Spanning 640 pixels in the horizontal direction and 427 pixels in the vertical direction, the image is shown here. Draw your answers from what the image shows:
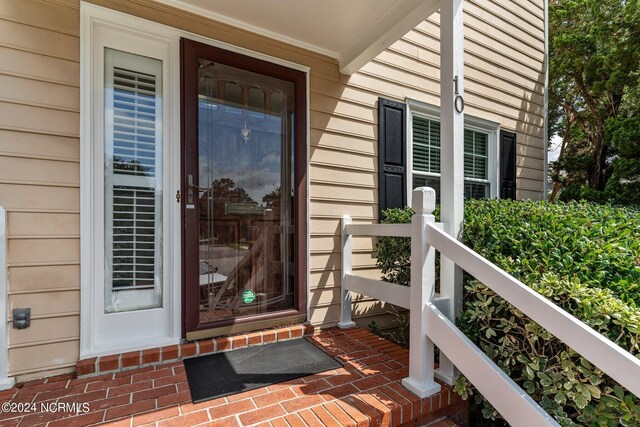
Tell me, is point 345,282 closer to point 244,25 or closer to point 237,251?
point 237,251

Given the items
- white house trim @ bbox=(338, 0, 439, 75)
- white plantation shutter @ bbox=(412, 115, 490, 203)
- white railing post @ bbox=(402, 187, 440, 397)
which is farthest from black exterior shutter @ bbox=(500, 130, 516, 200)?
white railing post @ bbox=(402, 187, 440, 397)

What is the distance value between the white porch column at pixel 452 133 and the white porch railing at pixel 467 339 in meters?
0.17

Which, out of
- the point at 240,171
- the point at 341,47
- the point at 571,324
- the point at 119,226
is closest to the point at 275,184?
the point at 240,171

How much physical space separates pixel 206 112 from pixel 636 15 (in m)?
7.71

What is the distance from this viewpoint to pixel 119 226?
2.21 meters

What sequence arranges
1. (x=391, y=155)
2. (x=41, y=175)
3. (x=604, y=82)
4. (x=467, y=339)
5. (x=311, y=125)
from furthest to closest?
(x=604, y=82) → (x=391, y=155) → (x=311, y=125) → (x=41, y=175) → (x=467, y=339)

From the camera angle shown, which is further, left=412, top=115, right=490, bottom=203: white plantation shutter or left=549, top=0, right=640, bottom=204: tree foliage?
left=549, top=0, right=640, bottom=204: tree foliage

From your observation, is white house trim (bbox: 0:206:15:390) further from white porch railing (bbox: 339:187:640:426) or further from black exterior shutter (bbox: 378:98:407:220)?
black exterior shutter (bbox: 378:98:407:220)

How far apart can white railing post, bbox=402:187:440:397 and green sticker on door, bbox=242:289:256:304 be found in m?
1.31

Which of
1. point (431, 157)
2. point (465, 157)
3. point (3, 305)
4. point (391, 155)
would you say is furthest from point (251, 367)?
point (465, 157)

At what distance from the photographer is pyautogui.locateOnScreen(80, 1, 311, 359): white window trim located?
6.79 feet

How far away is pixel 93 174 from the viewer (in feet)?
6.91

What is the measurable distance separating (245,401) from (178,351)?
2.43 feet

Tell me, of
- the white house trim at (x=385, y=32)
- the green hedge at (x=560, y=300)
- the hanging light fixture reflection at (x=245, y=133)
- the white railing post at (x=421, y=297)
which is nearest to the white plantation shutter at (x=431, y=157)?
the white house trim at (x=385, y=32)
